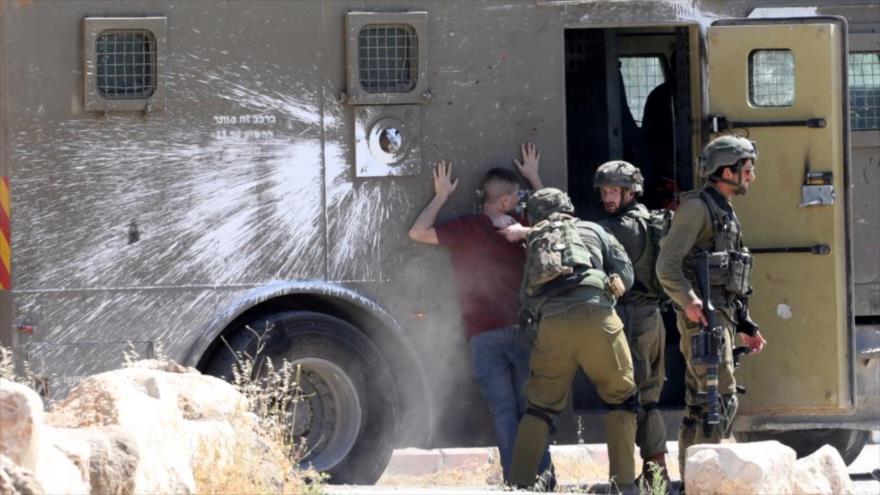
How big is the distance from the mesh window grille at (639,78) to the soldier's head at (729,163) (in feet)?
7.01

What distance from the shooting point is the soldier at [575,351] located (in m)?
7.90

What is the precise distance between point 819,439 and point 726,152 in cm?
255

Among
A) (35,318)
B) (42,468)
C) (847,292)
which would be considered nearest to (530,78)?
(847,292)

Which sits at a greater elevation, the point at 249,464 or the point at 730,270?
the point at 730,270

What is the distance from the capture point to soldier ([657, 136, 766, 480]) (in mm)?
7941

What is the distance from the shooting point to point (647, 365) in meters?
8.45

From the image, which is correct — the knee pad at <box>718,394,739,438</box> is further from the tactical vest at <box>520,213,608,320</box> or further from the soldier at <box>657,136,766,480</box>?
the tactical vest at <box>520,213,608,320</box>

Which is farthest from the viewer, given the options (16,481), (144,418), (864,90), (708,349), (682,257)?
(864,90)

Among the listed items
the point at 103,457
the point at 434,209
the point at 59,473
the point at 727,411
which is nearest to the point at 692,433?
the point at 727,411

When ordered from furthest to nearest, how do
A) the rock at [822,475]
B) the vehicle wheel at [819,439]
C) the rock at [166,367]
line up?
1. the vehicle wheel at [819,439]
2. the rock at [822,475]
3. the rock at [166,367]

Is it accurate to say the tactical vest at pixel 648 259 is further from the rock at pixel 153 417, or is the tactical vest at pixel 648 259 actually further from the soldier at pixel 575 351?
the rock at pixel 153 417

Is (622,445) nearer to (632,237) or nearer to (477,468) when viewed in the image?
(632,237)

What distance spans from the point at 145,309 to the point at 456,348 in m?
1.62

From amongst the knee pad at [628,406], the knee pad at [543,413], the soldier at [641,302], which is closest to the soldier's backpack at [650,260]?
the soldier at [641,302]
